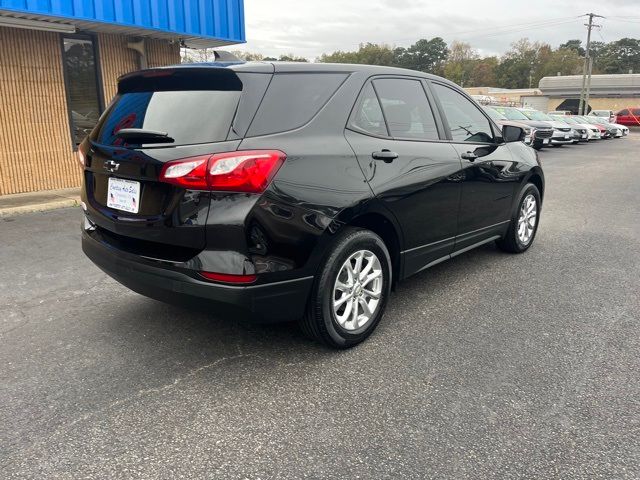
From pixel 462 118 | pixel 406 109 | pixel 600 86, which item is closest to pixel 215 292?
pixel 406 109

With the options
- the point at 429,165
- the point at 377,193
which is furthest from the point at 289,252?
the point at 429,165

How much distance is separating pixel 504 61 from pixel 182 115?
358 ft

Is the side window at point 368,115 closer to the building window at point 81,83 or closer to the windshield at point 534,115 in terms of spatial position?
the building window at point 81,83

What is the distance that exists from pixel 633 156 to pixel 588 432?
1897 centimetres

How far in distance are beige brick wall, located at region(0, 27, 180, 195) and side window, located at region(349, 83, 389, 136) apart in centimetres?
726

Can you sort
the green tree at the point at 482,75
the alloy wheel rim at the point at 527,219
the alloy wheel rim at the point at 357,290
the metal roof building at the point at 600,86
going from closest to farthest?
the alloy wheel rim at the point at 357,290, the alloy wheel rim at the point at 527,219, the metal roof building at the point at 600,86, the green tree at the point at 482,75

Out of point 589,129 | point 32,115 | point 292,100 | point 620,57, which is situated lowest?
point 589,129

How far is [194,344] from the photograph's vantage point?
3.40 metres

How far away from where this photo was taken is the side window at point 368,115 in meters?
3.33

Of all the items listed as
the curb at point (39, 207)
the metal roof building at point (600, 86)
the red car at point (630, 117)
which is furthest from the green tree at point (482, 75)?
the curb at point (39, 207)

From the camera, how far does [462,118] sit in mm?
4434

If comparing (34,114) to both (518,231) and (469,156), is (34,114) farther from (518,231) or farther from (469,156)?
(518,231)

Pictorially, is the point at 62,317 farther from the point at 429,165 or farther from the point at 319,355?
the point at 429,165

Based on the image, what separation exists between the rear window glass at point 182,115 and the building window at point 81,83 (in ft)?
22.2
